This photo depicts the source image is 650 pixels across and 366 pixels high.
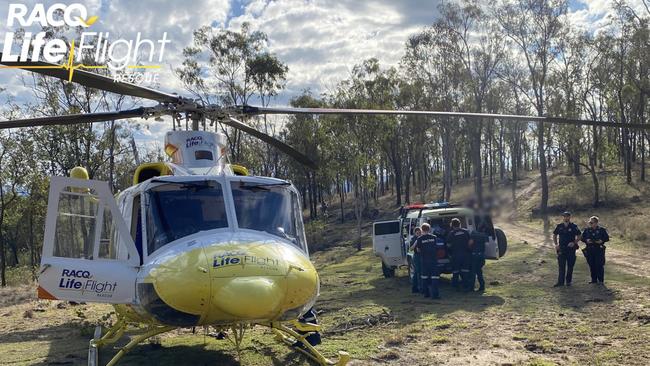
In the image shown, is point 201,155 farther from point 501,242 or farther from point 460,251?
point 501,242

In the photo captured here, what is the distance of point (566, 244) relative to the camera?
1221 cm

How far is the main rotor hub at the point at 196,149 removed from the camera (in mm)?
7418

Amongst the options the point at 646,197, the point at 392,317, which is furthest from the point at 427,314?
the point at 646,197

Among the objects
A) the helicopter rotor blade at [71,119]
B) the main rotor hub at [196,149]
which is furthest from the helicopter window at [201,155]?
the helicopter rotor blade at [71,119]

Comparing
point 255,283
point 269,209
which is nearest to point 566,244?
point 269,209

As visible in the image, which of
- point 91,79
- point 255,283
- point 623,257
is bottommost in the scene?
point 623,257

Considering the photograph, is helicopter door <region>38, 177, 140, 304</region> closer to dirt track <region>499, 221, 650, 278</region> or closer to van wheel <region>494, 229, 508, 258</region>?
van wheel <region>494, 229, 508, 258</region>

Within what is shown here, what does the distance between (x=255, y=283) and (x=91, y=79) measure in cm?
309

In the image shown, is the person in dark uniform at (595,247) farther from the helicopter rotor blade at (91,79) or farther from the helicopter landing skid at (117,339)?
the helicopter landing skid at (117,339)

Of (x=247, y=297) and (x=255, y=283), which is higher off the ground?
(x=255, y=283)

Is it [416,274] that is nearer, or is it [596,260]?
[596,260]

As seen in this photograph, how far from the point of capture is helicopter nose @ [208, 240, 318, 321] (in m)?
4.87

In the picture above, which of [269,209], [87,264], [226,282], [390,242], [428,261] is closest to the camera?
[226,282]

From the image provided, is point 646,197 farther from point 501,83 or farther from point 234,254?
point 234,254
